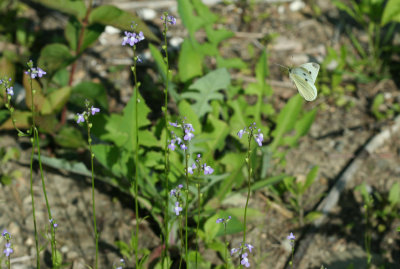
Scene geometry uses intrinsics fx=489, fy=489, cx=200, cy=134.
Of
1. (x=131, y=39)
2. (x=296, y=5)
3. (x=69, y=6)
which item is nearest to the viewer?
(x=131, y=39)

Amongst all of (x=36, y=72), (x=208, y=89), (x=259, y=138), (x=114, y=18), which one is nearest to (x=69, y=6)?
(x=114, y=18)

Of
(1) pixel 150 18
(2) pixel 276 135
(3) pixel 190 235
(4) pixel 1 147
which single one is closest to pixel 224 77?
(2) pixel 276 135

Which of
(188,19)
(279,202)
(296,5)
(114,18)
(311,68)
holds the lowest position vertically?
(279,202)

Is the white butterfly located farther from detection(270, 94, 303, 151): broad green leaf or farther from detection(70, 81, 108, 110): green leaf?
detection(70, 81, 108, 110): green leaf

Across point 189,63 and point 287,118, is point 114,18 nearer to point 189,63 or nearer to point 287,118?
point 189,63

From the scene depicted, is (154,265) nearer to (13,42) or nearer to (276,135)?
(276,135)

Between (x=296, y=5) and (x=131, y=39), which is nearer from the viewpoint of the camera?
(x=131, y=39)
